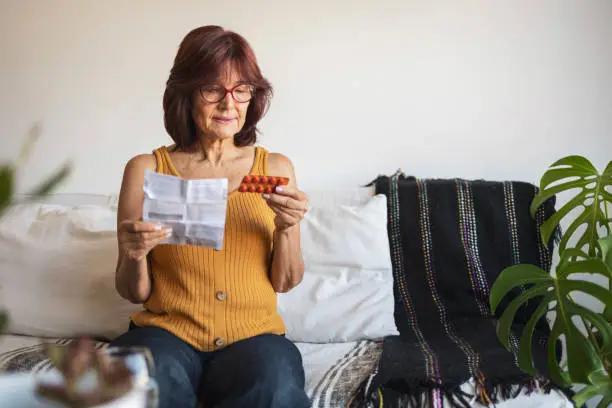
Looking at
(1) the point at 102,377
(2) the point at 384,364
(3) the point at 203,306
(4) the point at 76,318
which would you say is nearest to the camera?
(1) the point at 102,377

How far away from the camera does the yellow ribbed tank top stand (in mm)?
1391

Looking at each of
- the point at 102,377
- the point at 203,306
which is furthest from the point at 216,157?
the point at 102,377

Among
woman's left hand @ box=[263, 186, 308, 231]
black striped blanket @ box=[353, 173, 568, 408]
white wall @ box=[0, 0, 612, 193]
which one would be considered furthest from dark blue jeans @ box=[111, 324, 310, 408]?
white wall @ box=[0, 0, 612, 193]

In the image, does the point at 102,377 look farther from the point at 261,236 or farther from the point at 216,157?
the point at 216,157

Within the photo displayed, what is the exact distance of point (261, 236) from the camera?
1.47m

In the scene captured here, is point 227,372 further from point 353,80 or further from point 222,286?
point 353,80

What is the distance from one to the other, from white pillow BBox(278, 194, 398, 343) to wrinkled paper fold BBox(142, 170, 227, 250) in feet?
1.88

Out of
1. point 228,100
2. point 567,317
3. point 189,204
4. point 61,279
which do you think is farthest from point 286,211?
point 61,279

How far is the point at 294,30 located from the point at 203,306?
1.10 meters

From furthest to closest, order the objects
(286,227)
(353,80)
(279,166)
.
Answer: (353,80)
(279,166)
(286,227)

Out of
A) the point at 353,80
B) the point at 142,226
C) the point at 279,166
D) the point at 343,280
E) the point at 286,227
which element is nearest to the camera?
the point at 142,226

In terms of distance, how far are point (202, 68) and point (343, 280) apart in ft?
2.39

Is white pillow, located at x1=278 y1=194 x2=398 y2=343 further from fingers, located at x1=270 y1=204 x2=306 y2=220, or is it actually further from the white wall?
fingers, located at x1=270 y1=204 x2=306 y2=220

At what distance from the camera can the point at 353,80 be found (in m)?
2.14
